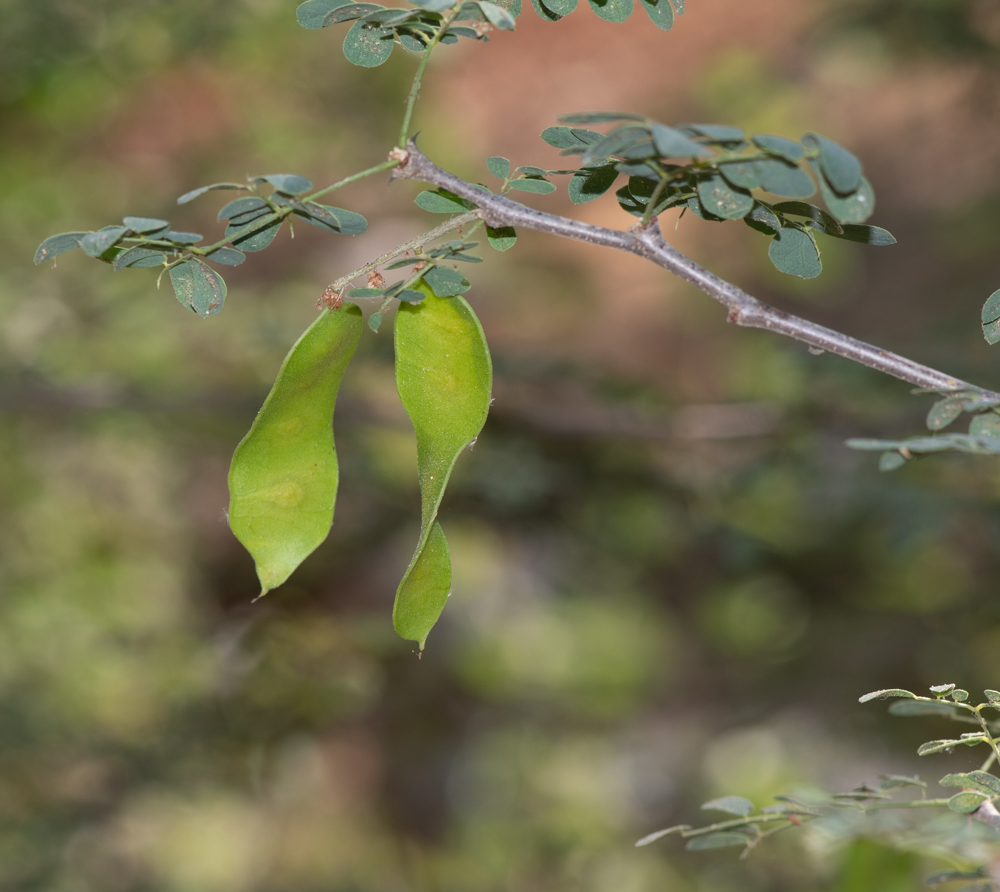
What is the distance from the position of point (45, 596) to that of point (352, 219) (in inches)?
74.2

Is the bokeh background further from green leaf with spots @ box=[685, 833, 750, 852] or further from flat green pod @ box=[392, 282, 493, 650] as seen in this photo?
flat green pod @ box=[392, 282, 493, 650]

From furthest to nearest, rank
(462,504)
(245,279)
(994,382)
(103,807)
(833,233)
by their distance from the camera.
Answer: (245,279) → (462,504) → (103,807) → (994,382) → (833,233)

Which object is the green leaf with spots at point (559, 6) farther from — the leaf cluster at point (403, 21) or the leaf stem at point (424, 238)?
the leaf stem at point (424, 238)

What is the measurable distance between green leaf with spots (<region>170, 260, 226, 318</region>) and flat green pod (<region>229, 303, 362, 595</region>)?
0.08 m

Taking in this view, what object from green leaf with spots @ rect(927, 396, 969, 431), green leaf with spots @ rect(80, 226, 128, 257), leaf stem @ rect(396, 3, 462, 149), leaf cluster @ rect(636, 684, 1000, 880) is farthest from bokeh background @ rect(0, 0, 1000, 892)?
green leaf with spots @ rect(80, 226, 128, 257)

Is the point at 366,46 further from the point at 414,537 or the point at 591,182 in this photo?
the point at 414,537

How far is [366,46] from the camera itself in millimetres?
725

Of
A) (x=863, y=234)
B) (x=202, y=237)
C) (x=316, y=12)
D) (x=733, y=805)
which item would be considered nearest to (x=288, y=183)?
(x=202, y=237)

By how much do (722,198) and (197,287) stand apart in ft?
1.25

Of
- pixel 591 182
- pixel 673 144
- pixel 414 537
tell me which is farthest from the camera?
pixel 414 537

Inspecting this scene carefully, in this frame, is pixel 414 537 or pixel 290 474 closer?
pixel 290 474

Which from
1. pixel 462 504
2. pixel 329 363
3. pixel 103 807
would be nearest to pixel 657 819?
pixel 462 504

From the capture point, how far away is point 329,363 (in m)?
0.70

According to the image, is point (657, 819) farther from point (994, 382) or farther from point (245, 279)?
point (245, 279)
